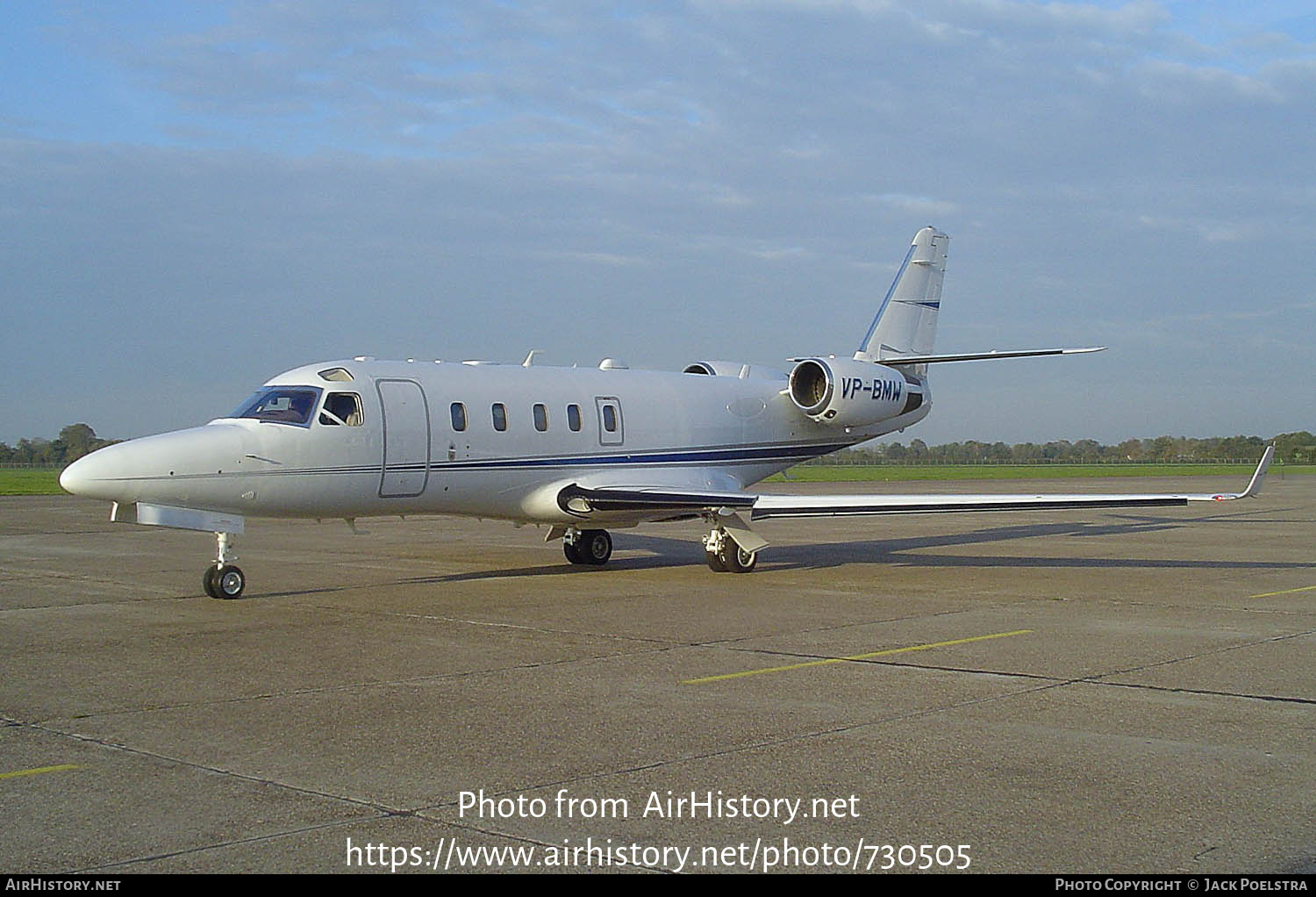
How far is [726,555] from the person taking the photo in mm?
18484

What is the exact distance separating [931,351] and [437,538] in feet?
36.1

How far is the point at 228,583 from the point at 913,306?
14.5m

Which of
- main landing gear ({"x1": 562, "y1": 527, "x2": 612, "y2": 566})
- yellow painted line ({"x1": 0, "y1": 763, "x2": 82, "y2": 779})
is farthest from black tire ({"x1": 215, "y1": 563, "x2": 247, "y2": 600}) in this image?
yellow painted line ({"x1": 0, "y1": 763, "x2": 82, "y2": 779})

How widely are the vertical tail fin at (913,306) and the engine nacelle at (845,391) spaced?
1.05m

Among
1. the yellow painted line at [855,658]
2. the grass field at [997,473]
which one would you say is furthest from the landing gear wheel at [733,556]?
the grass field at [997,473]

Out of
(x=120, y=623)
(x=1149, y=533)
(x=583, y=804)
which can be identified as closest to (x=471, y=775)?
(x=583, y=804)

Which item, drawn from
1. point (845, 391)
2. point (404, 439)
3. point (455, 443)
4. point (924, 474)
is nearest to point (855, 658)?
point (404, 439)

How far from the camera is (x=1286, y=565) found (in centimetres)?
1930

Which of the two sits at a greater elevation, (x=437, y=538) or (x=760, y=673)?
(x=437, y=538)

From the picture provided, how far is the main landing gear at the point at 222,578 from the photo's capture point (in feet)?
47.6

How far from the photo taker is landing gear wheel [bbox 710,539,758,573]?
18.4 m

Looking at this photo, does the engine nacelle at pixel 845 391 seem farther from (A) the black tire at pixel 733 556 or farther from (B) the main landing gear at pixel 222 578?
(B) the main landing gear at pixel 222 578

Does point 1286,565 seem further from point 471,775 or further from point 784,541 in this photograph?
point 471,775

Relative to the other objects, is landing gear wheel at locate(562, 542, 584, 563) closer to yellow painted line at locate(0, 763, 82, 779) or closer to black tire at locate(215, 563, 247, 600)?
black tire at locate(215, 563, 247, 600)
